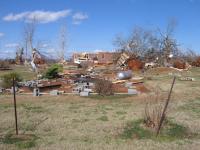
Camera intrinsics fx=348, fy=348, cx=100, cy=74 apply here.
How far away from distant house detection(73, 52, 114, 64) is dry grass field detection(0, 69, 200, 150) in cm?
3585

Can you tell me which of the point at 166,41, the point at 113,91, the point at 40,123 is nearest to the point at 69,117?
the point at 40,123

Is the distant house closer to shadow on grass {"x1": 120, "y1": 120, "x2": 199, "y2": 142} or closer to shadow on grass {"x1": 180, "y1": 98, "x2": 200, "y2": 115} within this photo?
shadow on grass {"x1": 180, "y1": 98, "x2": 200, "y2": 115}

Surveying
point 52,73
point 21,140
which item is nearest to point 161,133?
point 21,140

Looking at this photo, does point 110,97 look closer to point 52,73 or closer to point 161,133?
point 161,133

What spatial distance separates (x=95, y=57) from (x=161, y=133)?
54154 millimetres

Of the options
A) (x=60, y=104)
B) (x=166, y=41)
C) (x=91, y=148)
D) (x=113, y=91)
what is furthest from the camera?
(x=166, y=41)

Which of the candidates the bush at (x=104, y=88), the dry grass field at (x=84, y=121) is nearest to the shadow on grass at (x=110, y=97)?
the dry grass field at (x=84, y=121)

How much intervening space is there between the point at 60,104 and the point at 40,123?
11.0 feet

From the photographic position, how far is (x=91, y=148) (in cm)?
743

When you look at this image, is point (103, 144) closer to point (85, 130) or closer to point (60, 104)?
point (85, 130)

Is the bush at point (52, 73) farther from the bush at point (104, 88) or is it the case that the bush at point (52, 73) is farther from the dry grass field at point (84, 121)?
the bush at point (104, 88)

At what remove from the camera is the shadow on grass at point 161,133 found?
840 centimetres

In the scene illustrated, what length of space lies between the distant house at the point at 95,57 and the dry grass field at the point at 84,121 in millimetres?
35852

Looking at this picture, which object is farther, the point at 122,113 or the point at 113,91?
the point at 113,91
